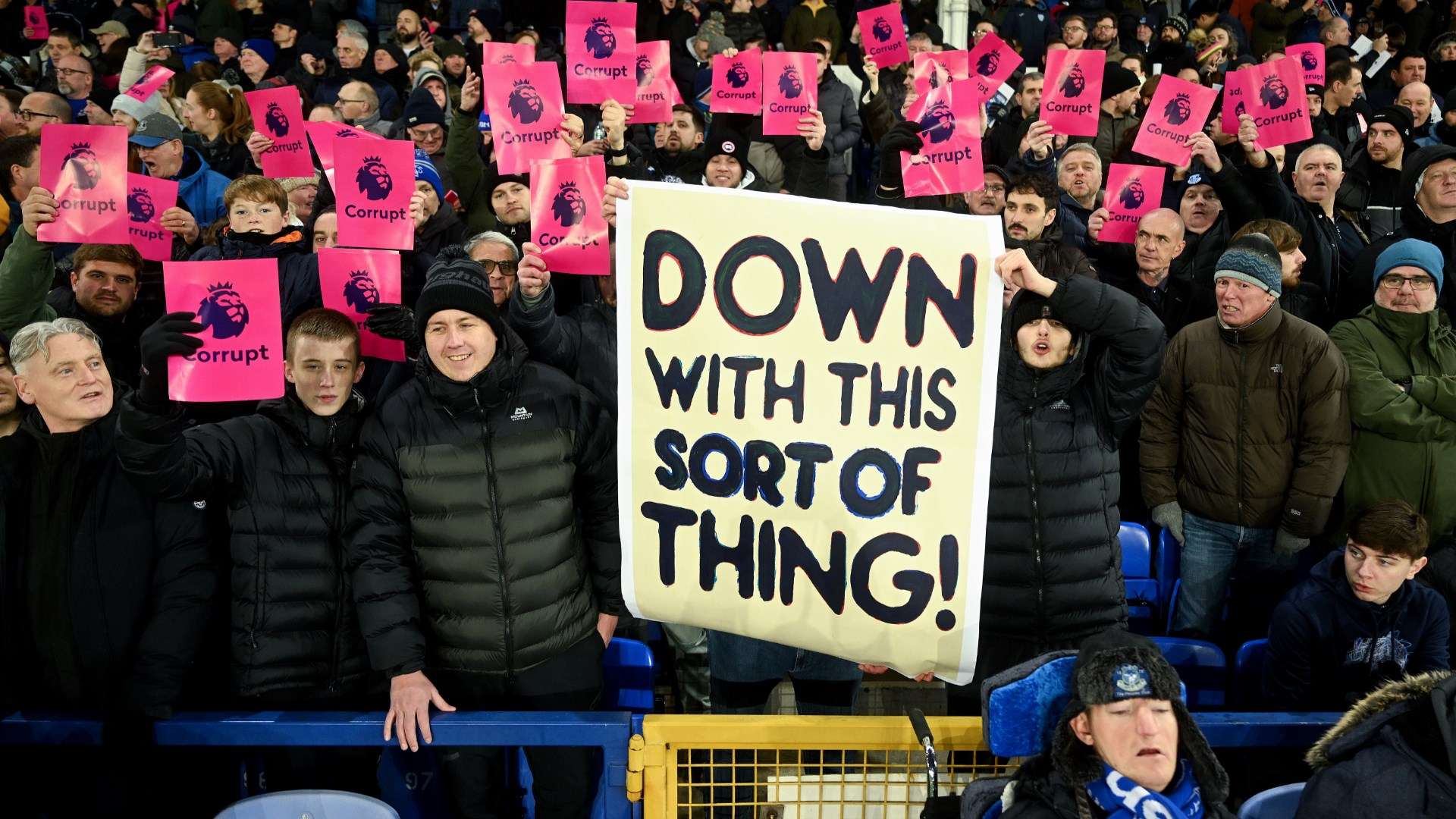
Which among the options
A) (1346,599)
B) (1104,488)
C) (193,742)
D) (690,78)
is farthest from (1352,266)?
(690,78)

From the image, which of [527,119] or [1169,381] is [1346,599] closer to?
[1169,381]

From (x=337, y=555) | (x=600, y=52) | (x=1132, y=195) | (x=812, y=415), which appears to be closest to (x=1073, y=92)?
(x=1132, y=195)

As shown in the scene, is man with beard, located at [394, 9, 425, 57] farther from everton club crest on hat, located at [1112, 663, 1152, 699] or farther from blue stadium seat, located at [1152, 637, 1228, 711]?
Answer: everton club crest on hat, located at [1112, 663, 1152, 699]

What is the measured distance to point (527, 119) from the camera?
5.32 metres

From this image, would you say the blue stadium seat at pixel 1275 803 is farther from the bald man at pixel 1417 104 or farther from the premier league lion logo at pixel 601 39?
the bald man at pixel 1417 104

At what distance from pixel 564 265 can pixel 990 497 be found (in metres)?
1.78

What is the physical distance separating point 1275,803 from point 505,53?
530 centimetres

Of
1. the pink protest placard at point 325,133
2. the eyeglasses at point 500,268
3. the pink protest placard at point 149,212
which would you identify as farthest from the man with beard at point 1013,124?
the pink protest placard at point 149,212

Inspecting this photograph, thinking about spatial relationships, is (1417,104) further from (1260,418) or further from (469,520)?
(469,520)

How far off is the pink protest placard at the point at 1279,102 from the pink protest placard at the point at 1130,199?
2.83 ft

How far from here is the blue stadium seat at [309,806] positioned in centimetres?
251

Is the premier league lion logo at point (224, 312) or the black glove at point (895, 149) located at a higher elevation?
the black glove at point (895, 149)

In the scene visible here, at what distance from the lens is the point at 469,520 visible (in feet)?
10.2

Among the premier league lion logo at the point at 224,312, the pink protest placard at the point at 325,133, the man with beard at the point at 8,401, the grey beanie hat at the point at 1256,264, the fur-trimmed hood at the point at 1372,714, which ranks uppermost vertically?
the pink protest placard at the point at 325,133
